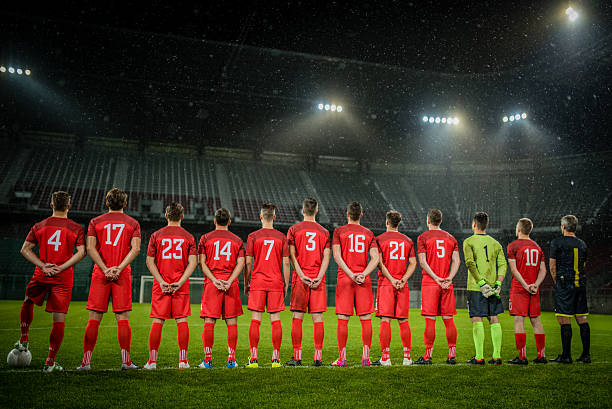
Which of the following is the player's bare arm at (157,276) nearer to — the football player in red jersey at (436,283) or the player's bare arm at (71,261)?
the player's bare arm at (71,261)

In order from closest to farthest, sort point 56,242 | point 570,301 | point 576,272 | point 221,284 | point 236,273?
point 56,242, point 221,284, point 236,273, point 570,301, point 576,272

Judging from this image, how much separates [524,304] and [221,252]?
13.8 feet

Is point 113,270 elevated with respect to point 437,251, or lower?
lower

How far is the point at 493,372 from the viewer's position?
19.2 ft

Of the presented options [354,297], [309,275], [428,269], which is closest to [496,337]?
[428,269]

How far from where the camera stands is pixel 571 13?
63.9ft

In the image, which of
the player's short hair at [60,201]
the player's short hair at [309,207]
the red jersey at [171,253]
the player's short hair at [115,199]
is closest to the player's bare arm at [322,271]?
the player's short hair at [309,207]

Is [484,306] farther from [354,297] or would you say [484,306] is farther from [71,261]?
[71,261]

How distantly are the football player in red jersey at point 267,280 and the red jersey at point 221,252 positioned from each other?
7.5 inches

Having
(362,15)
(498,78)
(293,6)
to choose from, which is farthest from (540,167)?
(293,6)

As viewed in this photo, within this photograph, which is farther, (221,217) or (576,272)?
(576,272)

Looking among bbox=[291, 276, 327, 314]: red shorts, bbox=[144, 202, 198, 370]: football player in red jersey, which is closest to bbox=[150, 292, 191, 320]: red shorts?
bbox=[144, 202, 198, 370]: football player in red jersey

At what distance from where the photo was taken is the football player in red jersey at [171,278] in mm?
5809

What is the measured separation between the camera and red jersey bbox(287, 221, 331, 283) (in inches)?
252
